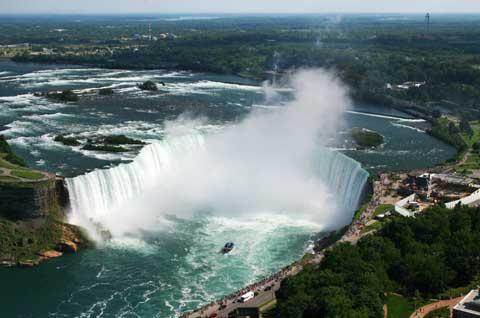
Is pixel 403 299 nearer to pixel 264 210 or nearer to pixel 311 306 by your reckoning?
pixel 311 306

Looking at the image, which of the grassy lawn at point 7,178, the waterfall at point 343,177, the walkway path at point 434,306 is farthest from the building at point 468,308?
the grassy lawn at point 7,178

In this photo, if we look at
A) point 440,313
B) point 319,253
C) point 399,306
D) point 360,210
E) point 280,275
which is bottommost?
point 280,275

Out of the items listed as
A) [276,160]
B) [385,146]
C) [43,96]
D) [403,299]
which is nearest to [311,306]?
[403,299]

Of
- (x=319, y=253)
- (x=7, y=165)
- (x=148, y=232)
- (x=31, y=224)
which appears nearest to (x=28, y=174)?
(x=7, y=165)

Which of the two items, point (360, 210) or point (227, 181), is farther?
point (227, 181)

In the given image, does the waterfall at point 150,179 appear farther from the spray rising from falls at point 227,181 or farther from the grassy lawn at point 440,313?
the grassy lawn at point 440,313

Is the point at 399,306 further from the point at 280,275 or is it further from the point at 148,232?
the point at 148,232
